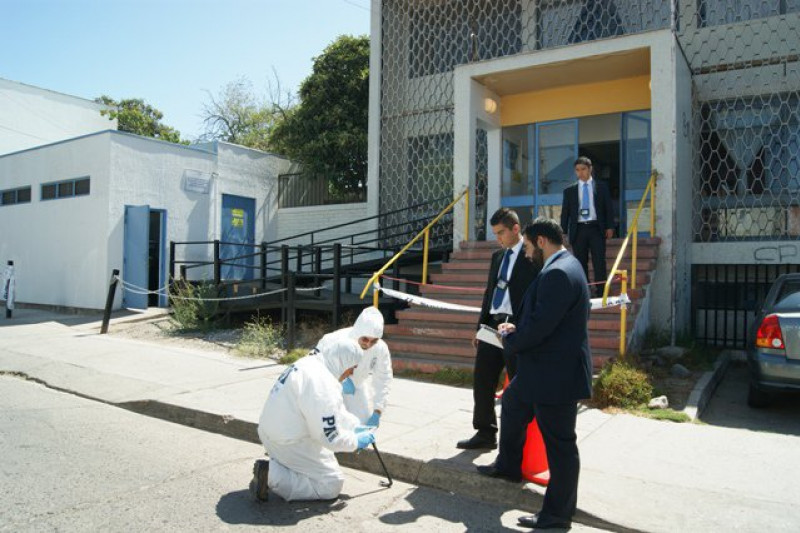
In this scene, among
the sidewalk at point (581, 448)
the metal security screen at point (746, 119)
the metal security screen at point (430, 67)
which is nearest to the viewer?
the sidewalk at point (581, 448)

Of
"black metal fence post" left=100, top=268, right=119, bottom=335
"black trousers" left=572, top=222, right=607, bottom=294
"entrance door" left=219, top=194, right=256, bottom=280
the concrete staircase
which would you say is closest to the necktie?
"black trousers" left=572, top=222, right=607, bottom=294

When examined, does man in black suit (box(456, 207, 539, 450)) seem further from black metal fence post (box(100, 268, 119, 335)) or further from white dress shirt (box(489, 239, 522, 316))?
black metal fence post (box(100, 268, 119, 335))

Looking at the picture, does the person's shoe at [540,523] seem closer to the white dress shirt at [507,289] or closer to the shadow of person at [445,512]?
the shadow of person at [445,512]

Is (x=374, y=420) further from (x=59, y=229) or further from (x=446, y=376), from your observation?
(x=59, y=229)

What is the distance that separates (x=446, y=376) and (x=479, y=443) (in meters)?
2.96

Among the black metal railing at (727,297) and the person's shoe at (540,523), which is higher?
the black metal railing at (727,297)

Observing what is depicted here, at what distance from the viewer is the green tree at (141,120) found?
111ft

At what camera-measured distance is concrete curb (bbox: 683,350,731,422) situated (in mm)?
6611

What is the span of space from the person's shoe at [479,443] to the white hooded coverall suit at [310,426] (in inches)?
49.3

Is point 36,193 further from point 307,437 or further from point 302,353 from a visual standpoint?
point 307,437

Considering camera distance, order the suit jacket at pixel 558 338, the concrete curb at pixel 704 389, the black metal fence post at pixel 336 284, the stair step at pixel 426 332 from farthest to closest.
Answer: the black metal fence post at pixel 336 284 → the stair step at pixel 426 332 → the concrete curb at pixel 704 389 → the suit jacket at pixel 558 338

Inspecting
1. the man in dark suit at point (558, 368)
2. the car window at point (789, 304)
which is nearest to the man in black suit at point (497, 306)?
the man in dark suit at point (558, 368)

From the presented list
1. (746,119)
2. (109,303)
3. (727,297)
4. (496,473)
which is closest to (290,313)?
(109,303)

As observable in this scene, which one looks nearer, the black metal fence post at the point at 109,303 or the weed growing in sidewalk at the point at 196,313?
the weed growing in sidewalk at the point at 196,313
